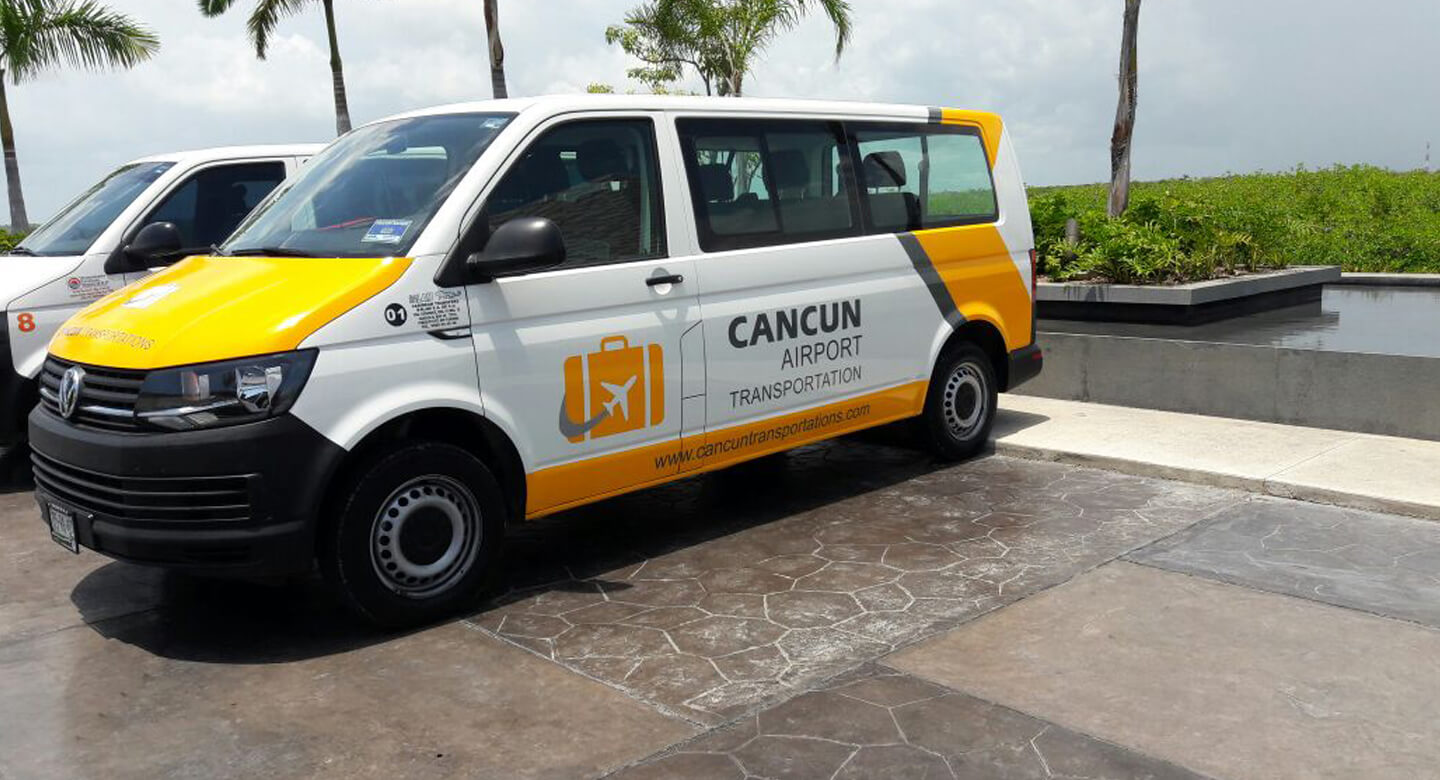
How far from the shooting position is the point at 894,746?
3863 millimetres

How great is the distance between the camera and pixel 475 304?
507 centimetres

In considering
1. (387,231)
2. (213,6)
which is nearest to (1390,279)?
(387,231)

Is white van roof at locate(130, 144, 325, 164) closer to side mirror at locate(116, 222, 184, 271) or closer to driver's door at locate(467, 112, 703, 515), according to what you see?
side mirror at locate(116, 222, 184, 271)

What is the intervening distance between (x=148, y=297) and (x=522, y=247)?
1659 mm

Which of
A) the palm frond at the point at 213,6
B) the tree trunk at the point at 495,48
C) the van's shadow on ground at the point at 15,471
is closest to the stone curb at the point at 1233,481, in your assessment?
the van's shadow on ground at the point at 15,471

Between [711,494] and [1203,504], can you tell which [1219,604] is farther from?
[711,494]

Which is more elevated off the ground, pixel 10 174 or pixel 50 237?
pixel 10 174

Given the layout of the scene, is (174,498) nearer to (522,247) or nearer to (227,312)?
(227,312)

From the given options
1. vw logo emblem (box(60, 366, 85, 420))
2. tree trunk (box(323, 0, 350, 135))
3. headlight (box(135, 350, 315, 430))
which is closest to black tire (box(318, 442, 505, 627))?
headlight (box(135, 350, 315, 430))

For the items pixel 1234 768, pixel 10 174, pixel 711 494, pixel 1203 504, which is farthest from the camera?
pixel 10 174

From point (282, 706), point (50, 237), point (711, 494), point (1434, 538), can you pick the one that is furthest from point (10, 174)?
point (1434, 538)

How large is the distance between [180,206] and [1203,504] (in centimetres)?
679

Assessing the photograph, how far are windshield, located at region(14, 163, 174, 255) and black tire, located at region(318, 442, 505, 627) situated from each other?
4.34 meters

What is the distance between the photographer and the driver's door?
5195 mm
